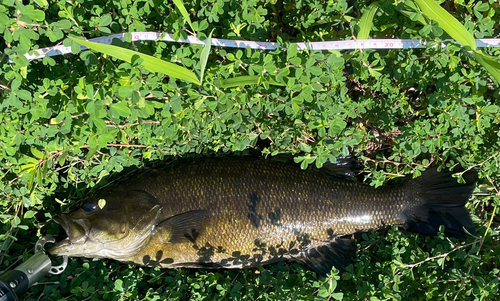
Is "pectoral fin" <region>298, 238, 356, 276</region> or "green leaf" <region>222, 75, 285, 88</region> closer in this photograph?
"green leaf" <region>222, 75, 285, 88</region>

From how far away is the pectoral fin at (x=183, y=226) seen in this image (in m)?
2.78

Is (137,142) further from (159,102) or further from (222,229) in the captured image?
(222,229)

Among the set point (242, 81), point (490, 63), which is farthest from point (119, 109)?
point (490, 63)

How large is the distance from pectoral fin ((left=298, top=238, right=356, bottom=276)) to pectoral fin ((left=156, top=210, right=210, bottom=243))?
0.84 meters

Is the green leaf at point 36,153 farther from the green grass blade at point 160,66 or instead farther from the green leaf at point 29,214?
the green grass blade at point 160,66

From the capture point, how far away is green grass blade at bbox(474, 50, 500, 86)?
2152mm

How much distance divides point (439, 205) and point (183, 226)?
6.48 ft

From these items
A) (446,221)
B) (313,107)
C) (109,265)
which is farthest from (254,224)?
(446,221)

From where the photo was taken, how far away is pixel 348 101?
263cm

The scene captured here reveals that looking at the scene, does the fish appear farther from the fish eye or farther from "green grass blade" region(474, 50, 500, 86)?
"green grass blade" region(474, 50, 500, 86)

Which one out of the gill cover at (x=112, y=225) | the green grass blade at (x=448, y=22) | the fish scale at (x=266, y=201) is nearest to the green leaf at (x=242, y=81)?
the fish scale at (x=266, y=201)

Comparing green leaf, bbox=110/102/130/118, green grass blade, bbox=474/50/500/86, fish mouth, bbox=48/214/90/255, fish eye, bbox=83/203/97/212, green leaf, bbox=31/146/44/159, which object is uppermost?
green grass blade, bbox=474/50/500/86

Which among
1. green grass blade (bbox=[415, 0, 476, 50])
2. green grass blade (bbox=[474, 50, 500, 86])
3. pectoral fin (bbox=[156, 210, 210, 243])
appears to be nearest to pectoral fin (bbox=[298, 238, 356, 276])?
pectoral fin (bbox=[156, 210, 210, 243])

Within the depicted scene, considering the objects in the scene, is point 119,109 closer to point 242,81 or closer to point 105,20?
point 105,20
